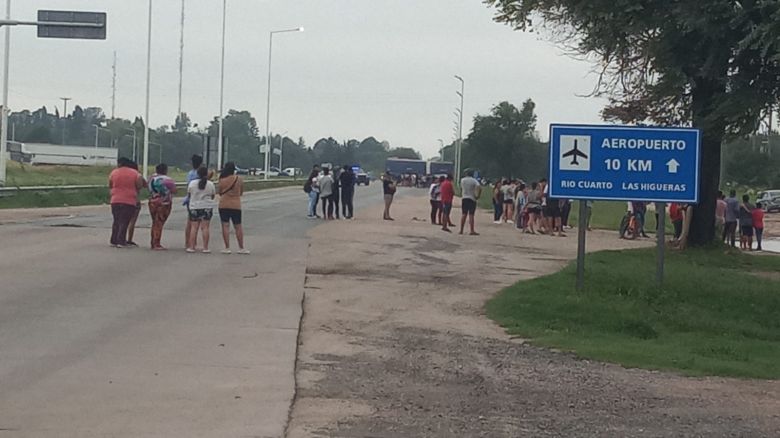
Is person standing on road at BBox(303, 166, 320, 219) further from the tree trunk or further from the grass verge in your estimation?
the tree trunk

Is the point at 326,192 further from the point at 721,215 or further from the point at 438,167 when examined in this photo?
the point at 438,167

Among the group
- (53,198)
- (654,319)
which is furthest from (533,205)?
(53,198)

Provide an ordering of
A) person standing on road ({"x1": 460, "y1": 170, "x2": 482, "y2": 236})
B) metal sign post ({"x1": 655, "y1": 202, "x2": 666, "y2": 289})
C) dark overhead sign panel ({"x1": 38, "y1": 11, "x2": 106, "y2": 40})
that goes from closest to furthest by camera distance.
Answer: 1. metal sign post ({"x1": 655, "y1": 202, "x2": 666, "y2": 289})
2. person standing on road ({"x1": 460, "y1": 170, "x2": 482, "y2": 236})
3. dark overhead sign panel ({"x1": 38, "y1": 11, "x2": 106, "y2": 40})

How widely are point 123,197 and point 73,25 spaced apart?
35.8ft

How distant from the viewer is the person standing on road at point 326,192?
32.5m

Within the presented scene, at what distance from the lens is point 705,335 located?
14.0 meters

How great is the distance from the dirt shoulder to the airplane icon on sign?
7.14ft

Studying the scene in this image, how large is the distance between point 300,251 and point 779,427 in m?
13.8

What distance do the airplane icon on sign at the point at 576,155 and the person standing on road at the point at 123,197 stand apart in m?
8.11

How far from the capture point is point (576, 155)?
15969 mm

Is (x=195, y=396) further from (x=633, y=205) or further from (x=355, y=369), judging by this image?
(x=633, y=205)

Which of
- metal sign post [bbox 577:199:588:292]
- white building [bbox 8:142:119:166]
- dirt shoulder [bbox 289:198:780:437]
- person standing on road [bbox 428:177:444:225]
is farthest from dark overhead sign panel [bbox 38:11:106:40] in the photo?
white building [bbox 8:142:119:166]

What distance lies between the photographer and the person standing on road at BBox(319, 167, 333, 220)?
32.5 m

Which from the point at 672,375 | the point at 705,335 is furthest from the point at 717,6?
the point at 672,375
